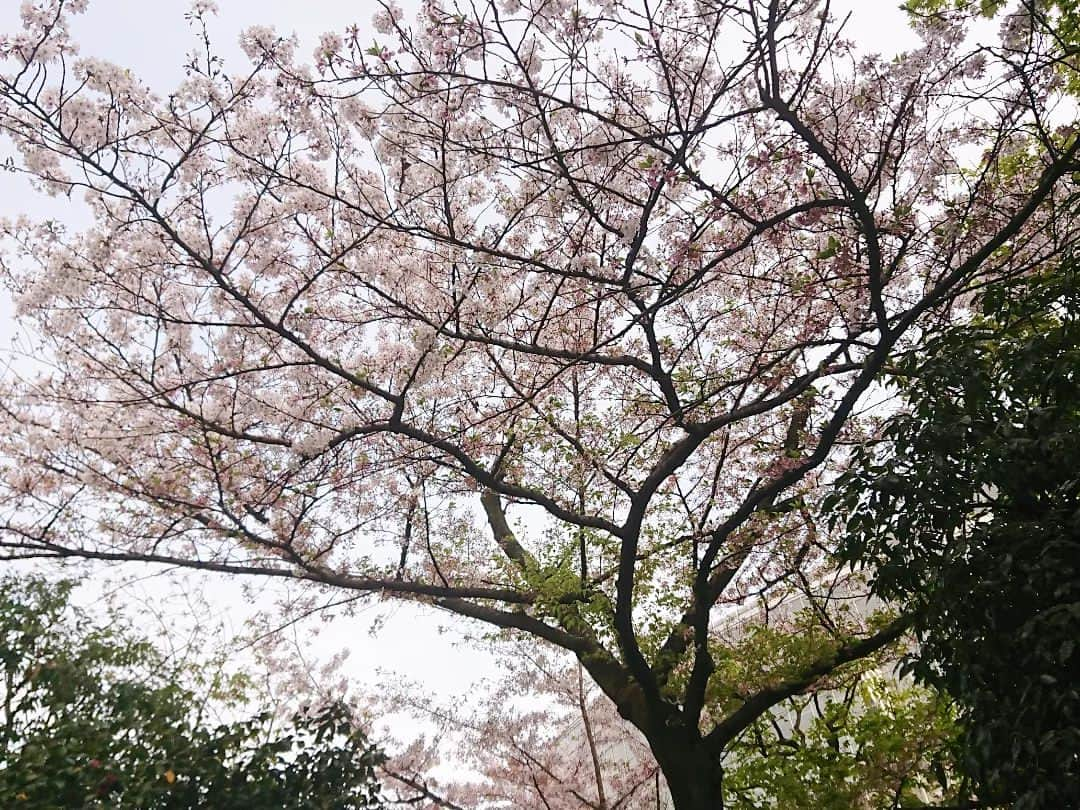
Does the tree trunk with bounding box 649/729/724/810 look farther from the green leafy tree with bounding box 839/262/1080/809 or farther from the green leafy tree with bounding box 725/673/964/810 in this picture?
the green leafy tree with bounding box 839/262/1080/809

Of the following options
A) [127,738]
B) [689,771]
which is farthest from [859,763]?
[127,738]

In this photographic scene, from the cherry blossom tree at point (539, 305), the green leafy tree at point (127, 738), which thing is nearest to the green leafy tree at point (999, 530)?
the cherry blossom tree at point (539, 305)

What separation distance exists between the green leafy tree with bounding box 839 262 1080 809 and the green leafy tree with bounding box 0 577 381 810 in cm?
341

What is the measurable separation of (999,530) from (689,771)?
122 inches

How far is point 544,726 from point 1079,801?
6854mm

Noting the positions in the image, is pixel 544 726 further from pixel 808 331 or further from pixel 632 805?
pixel 808 331

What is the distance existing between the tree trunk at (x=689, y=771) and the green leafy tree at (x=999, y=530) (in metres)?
2.19

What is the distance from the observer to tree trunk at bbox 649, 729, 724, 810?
532cm

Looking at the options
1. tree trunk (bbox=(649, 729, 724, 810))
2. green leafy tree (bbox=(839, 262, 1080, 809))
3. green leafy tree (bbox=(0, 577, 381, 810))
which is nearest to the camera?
green leafy tree (bbox=(839, 262, 1080, 809))

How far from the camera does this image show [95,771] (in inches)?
163

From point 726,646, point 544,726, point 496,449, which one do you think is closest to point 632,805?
point 544,726

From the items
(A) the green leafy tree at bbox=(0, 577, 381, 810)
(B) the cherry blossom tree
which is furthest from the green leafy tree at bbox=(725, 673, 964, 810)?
(A) the green leafy tree at bbox=(0, 577, 381, 810)

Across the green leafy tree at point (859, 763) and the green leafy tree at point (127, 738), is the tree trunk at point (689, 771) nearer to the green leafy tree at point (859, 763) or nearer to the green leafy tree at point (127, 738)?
Answer: the green leafy tree at point (859, 763)

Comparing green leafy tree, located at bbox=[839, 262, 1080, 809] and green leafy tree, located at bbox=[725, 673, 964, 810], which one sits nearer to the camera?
green leafy tree, located at bbox=[839, 262, 1080, 809]
